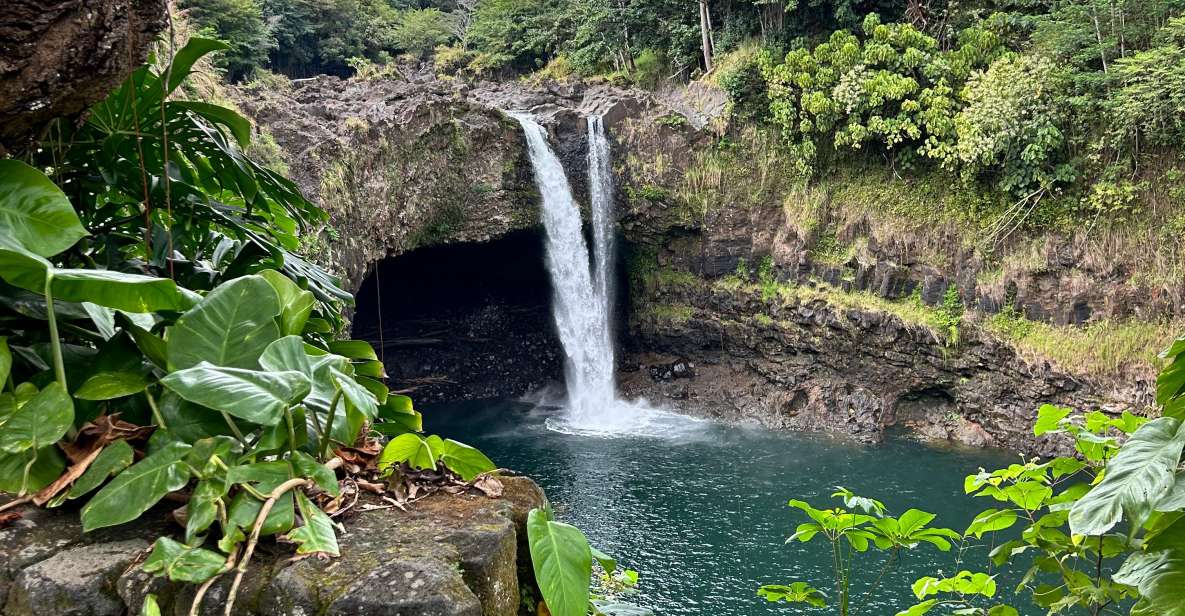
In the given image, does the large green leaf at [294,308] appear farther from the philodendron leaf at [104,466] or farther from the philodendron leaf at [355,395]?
the philodendron leaf at [104,466]

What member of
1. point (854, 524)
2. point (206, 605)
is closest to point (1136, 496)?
point (854, 524)

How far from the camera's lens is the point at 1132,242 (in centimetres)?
1207

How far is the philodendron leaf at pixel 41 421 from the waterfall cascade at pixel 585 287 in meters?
12.8

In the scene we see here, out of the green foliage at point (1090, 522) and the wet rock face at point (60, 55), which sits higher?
the wet rock face at point (60, 55)

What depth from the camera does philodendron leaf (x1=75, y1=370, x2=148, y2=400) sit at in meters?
1.69

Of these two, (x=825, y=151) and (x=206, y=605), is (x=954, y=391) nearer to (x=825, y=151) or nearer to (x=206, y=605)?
(x=825, y=151)

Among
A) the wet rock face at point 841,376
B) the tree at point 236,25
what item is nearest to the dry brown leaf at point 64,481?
the wet rock face at point 841,376

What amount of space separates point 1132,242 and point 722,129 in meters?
6.62

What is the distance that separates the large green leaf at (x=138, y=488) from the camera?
1.54m

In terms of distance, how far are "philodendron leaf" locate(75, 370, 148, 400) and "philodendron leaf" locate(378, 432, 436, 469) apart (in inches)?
20.1

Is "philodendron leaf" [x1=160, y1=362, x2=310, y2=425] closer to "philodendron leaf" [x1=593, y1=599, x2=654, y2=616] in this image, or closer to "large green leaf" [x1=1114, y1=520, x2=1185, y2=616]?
"philodendron leaf" [x1=593, y1=599, x2=654, y2=616]

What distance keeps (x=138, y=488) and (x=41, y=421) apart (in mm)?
239

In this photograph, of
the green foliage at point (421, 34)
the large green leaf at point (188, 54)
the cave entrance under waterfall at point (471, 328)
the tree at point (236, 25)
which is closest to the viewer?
the large green leaf at point (188, 54)

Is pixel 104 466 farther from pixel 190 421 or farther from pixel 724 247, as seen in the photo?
pixel 724 247
